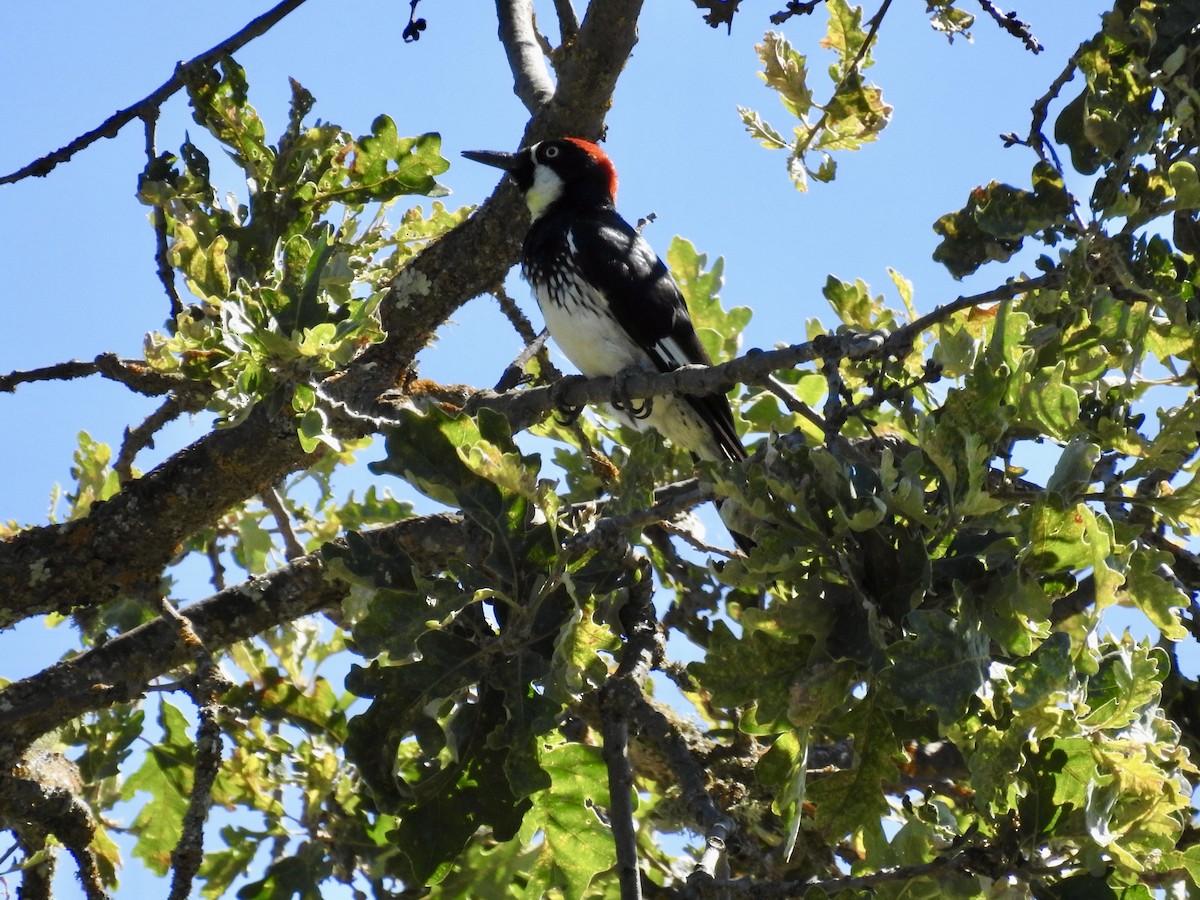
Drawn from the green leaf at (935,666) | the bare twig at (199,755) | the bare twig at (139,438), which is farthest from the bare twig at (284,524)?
the green leaf at (935,666)

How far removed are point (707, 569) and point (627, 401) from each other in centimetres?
110

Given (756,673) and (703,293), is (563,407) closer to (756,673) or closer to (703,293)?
(703,293)

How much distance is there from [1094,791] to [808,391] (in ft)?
5.85

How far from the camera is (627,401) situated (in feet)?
11.9

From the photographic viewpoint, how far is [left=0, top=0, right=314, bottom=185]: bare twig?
2779mm

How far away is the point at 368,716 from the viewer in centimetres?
212

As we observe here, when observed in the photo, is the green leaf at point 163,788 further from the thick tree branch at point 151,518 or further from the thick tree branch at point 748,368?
the thick tree branch at point 748,368

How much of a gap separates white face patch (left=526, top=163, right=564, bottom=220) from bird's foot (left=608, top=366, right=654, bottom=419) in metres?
0.80

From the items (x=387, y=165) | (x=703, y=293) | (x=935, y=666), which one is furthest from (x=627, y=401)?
(x=935, y=666)

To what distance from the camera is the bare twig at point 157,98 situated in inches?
109

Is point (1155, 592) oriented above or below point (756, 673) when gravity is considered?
below

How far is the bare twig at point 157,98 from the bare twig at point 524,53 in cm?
101

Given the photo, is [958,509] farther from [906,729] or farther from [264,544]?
[264,544]

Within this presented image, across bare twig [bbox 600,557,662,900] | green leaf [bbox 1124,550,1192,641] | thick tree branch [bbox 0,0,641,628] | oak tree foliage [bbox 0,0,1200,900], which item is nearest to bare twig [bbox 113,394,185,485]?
oak tree foliage [bbox 0,0,1200,900]
